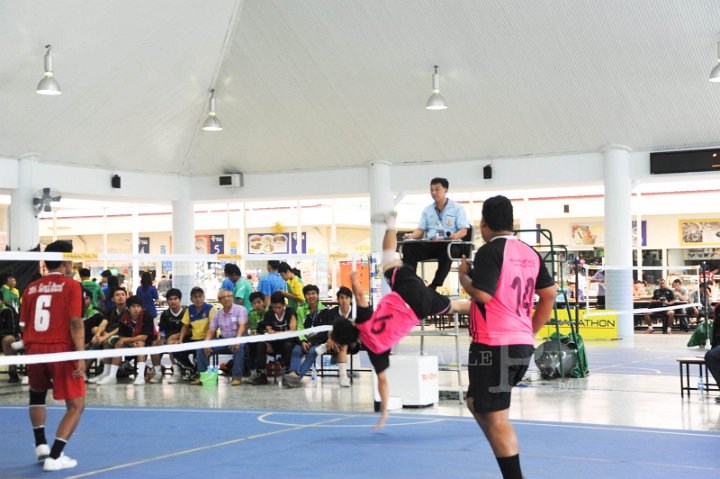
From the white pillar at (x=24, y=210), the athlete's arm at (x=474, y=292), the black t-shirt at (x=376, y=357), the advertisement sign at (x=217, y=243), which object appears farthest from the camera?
the advertisement sign at (x=217, y=243)

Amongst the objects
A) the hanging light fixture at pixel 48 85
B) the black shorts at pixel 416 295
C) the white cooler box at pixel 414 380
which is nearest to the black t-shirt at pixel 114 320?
the hanging light fixture at pixel 48 85

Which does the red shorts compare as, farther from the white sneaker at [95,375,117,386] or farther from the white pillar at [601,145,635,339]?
the white pillar at [601,145,635,339]

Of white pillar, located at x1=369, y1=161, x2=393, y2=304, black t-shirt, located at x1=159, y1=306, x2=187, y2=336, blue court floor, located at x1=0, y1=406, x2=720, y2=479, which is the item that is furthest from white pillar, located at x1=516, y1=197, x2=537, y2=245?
blue court floor, located at x1=0, y1=406, x2=720, y2=479

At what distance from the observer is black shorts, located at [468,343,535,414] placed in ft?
16.6

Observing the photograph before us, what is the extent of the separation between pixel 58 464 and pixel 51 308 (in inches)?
48.8

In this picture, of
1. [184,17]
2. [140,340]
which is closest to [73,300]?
[140,340]

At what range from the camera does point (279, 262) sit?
49.6 feet

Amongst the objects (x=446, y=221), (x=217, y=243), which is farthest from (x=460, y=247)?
(x=217, y=243)

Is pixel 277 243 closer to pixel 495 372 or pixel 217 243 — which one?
pixel 217 243

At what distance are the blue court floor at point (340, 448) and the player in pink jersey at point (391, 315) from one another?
0.81m

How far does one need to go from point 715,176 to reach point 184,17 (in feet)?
39.4

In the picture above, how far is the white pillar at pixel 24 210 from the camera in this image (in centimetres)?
2039

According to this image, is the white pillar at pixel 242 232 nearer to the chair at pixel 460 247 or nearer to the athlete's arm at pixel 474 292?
the chair at pixel 460 247

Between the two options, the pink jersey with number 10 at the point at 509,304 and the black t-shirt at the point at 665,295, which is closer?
the pink jersey with number 10 at the point at 509,304
